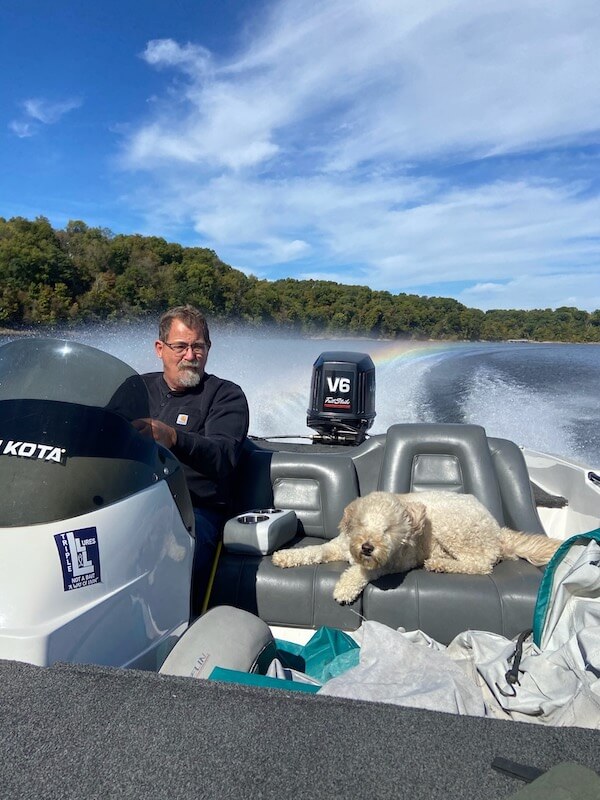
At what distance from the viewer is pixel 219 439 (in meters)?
2.62

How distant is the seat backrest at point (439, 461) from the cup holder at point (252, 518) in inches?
33.4

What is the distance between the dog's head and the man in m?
0.66

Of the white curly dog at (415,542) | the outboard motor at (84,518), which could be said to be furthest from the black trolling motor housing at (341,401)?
the outboard motor at (84,518)

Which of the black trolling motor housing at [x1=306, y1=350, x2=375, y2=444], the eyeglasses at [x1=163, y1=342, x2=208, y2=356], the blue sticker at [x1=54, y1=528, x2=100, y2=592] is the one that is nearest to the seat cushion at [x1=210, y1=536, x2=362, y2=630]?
the eyeglasses at [x1=163, y1=342, x2=208, y2=356]

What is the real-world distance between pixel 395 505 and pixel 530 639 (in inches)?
35.4

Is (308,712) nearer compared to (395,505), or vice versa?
(308,712)

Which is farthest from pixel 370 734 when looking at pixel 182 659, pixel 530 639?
pixel 530 639

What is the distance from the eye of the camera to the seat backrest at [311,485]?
353 centimetres

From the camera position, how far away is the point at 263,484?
11.7ft

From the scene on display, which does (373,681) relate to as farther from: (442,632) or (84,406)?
(84,406)

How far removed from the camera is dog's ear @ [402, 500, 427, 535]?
288 centimetres

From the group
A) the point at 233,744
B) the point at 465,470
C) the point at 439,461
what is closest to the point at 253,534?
the point at 439,461

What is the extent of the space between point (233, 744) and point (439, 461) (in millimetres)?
2833

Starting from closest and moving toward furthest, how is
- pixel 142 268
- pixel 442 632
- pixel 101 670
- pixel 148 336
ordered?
pixel 101 670 → pixel 442 632 → pixel 148 336 → pixel 142 268
